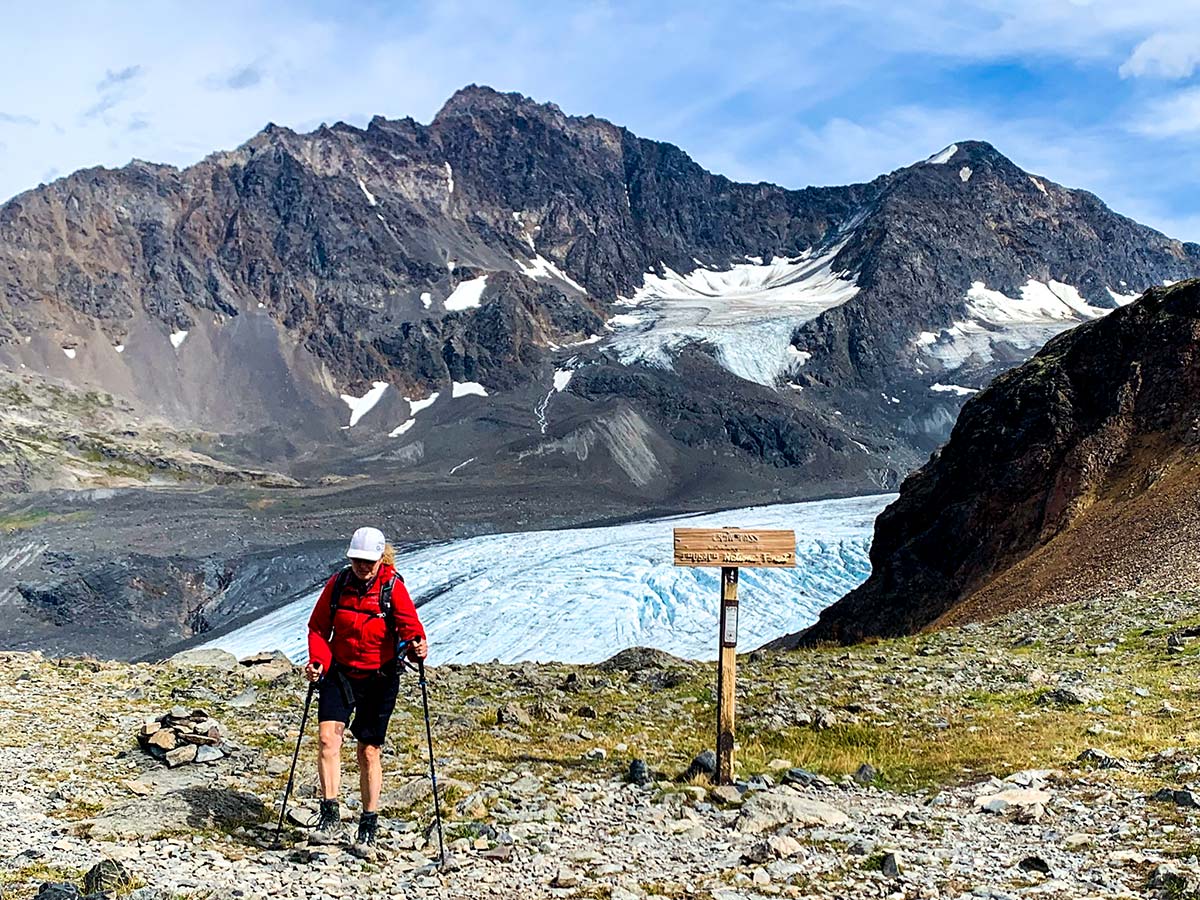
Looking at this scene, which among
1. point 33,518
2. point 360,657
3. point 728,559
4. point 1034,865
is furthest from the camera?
point 33,518

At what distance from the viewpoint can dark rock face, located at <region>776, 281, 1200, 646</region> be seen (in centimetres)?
2308

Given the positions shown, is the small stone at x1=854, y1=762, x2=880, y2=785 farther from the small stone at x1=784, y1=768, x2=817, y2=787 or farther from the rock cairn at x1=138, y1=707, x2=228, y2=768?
the rock cairn at x1=138, y1=707, x2=228, y2=768

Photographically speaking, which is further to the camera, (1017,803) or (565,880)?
(1017,803)

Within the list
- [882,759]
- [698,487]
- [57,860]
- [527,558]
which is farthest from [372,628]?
[698,487]

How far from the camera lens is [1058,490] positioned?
27.9 meters

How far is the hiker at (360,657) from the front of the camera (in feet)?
26.0

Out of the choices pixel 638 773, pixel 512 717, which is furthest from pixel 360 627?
pixel 512 717

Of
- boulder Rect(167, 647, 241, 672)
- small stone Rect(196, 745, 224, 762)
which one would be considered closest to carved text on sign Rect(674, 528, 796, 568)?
small stone Rect(196, 745, 224, 762)

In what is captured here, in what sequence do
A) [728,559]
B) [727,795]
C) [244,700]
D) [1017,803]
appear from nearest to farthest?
[1017,803]
[727,795]
[728,559]
[244,700]

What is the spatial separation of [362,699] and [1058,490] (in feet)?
79.5

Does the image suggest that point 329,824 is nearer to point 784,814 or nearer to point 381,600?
point 381,600

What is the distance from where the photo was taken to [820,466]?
7141 inches

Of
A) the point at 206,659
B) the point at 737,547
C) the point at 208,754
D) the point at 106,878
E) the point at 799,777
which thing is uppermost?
the point at 737,547

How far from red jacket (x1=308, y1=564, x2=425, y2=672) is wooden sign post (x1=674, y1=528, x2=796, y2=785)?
302cm
